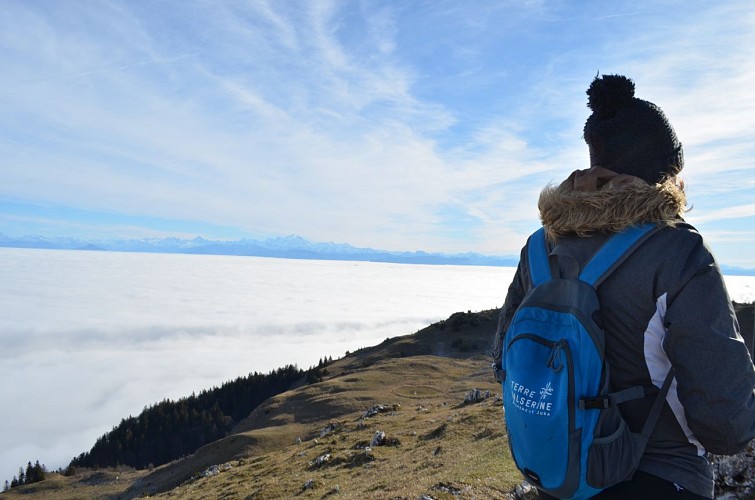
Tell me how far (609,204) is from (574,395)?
122cm

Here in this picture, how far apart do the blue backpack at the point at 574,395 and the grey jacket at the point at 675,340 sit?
0.29ft

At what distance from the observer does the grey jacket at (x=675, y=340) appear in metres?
2.67

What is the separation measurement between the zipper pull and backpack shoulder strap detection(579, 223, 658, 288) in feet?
1.39

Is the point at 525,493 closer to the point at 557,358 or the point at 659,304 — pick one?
the point at 557,358

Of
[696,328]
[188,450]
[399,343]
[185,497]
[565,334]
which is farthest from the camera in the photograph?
[188,450]

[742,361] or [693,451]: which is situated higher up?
[742,361]

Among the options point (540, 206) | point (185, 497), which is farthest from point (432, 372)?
point (540, 206)


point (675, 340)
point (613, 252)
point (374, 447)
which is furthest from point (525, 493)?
point (374, 447)

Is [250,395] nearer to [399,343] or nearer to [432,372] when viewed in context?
[399,343]

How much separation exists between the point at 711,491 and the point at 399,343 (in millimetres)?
77341

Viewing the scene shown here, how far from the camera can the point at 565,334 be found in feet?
9.45

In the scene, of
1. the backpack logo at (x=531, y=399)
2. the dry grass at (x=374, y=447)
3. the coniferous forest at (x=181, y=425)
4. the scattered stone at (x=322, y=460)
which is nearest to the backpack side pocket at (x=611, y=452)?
the backpack logo at (x=531, y=399)

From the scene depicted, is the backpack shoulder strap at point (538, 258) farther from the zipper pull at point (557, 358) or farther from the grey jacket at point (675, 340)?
the zipper pull at point (557, 358)

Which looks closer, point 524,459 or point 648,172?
point 524,459
